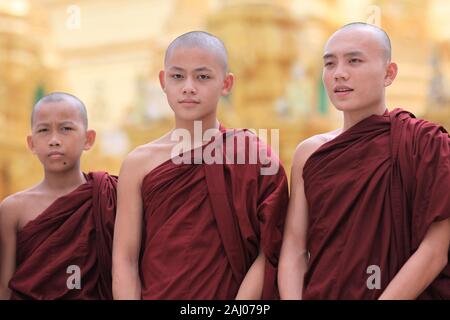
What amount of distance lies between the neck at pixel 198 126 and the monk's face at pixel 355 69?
1.48 ft

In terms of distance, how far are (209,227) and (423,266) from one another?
746 millimetres

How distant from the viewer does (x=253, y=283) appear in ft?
11.0

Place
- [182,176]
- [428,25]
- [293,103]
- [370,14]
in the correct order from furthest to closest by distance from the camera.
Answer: [428,25] → [293,103] → [370,14] → [182,176]

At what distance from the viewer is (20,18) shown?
13156 mm

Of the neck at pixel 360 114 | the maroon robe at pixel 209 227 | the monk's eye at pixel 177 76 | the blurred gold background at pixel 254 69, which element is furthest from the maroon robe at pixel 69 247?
the blurred gold background at pixel 254 69

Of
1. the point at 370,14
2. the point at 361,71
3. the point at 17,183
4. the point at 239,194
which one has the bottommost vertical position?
the point at 17,183

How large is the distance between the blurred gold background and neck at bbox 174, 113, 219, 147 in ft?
20.4

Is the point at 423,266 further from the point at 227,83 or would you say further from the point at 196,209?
the point at 227,83

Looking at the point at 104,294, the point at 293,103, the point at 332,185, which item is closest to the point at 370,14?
the point at 332,185

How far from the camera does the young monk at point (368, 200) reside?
3227 mm

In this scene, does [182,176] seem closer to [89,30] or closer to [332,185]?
[332,185]

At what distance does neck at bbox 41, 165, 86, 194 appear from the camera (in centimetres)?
388

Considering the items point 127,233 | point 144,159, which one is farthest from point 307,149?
point 127,233

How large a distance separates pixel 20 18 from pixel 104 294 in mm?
10059
